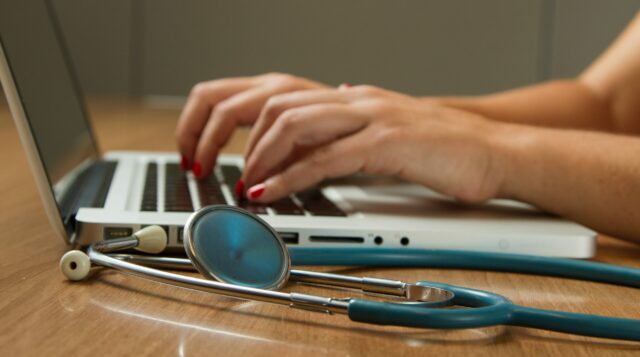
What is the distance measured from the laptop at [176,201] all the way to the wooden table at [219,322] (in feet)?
0.17

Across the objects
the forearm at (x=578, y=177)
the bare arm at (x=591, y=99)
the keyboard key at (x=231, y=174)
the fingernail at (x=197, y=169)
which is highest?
the forearm at (x=578, y=177)

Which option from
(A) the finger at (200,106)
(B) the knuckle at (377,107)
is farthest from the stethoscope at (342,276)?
(A) the finger at (200,106)

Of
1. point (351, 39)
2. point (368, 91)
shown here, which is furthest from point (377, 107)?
point (351, 39)

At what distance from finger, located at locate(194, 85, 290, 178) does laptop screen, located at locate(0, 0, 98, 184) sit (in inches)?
5.6

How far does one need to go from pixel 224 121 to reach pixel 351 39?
2.55 metres

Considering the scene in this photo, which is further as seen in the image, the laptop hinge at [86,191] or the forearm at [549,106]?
the forearm at [549,106]

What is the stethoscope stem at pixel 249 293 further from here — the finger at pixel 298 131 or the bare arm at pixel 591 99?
the bare arm at pixel 591 99

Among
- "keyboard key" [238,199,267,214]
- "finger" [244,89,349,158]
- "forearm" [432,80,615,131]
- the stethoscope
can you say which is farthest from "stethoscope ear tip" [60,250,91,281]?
"forearm" [432,80,615,131]

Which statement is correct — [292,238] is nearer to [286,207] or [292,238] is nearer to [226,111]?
[286,207]

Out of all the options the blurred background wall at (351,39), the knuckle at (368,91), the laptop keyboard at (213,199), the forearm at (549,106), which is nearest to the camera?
the laptop keyboard at (213,199)

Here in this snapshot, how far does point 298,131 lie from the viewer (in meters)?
0.81

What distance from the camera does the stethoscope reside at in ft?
1.44

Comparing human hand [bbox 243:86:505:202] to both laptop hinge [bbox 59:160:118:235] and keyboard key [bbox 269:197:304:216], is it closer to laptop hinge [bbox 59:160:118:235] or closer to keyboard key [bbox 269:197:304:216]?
keyboard key [bbox 269:197:304:216]

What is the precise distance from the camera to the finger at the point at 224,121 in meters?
0.99
